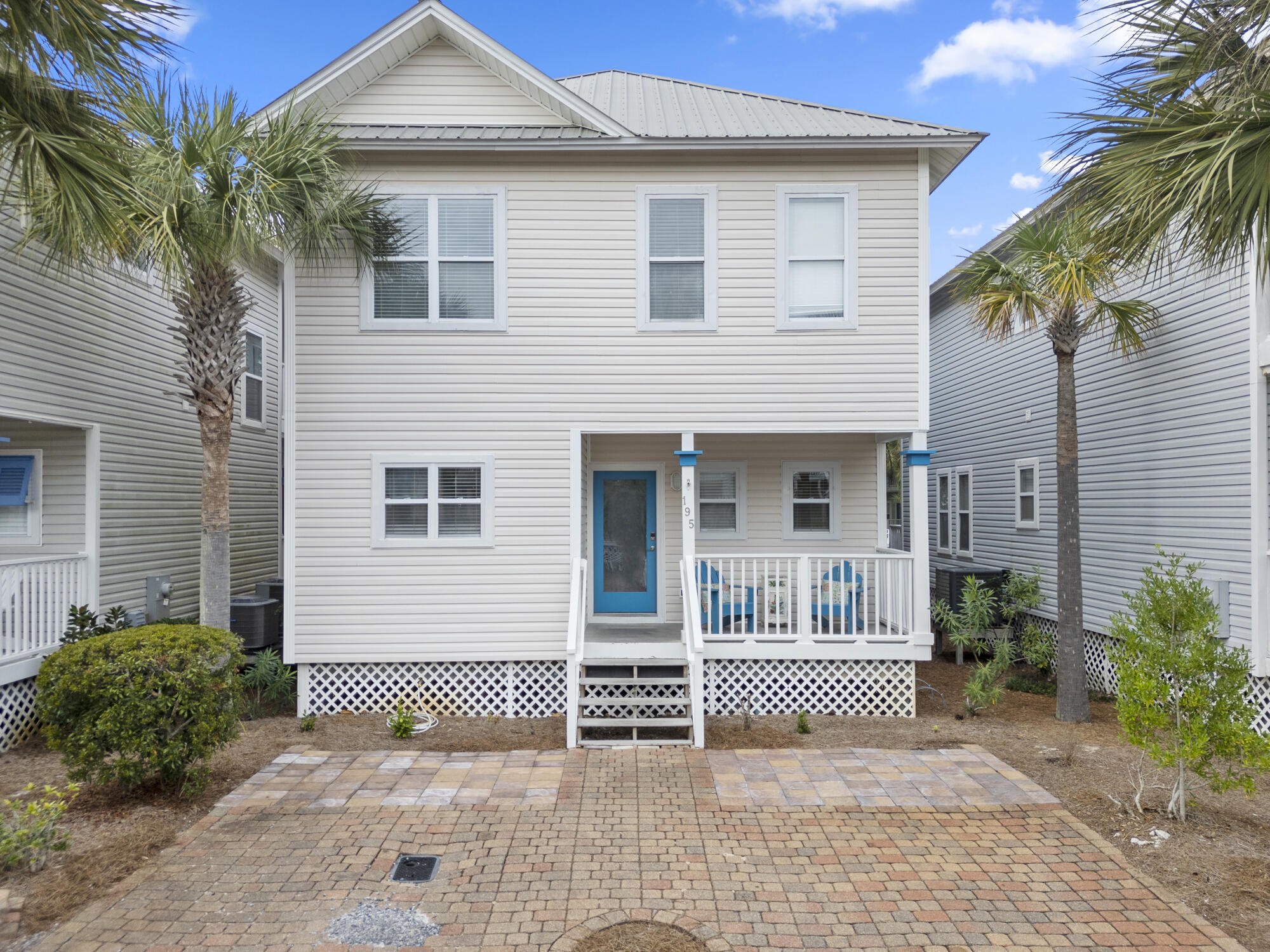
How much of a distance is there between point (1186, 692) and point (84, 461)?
11.3 meters

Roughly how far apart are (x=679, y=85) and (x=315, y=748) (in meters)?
10.1

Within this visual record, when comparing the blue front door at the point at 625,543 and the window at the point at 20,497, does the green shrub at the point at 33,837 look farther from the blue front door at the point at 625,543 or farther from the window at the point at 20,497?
the blue front door at the point at 625,543

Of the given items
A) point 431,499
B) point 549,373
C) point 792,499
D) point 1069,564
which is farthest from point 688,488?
point 1069,564

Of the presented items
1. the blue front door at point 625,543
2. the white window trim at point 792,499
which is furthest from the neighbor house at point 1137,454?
the blue front door at point 625,543

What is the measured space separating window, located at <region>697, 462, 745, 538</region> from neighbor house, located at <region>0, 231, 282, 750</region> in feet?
19.7

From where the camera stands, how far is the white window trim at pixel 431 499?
9031 millimetres

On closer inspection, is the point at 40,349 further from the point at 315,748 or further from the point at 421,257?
the point at 315,748

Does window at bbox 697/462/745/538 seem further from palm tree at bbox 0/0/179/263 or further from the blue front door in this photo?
palm tree at bbox 0/0/179/263

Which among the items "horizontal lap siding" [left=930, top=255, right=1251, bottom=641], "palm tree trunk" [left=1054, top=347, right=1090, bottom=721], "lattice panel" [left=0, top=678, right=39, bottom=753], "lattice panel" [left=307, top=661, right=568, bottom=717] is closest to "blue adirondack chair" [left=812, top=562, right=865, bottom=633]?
"palm tree trunk" [left=1054, top=347, right=1090, bottom=721]

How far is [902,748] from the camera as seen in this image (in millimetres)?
7703

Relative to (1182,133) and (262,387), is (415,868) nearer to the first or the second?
(1182,133)

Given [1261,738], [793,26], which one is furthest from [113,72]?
[793,26]

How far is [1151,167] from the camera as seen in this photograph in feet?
16.4

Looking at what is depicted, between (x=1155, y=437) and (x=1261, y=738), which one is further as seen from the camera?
(x=1155, y=437)
